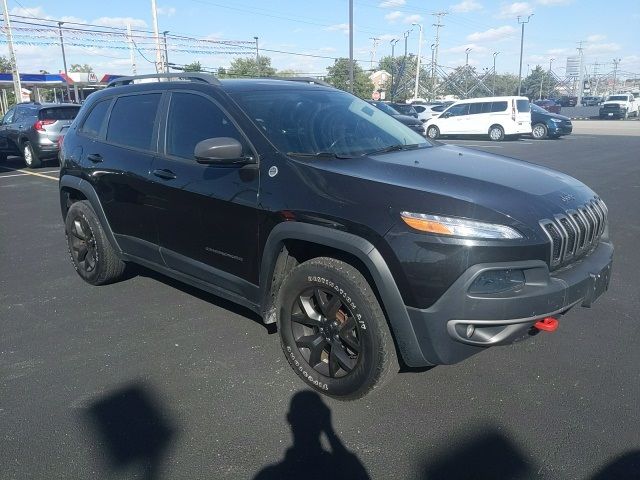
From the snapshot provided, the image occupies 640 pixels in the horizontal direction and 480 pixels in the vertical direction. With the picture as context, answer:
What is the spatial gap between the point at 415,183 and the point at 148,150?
2.25 meters

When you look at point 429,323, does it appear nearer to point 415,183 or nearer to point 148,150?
point 415,183

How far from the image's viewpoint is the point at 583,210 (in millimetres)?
3127

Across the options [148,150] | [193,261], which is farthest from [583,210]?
[148,150]

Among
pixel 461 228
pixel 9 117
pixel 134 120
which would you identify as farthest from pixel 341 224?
pixel 9 117

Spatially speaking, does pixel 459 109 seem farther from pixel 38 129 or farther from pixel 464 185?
pixel 464 185

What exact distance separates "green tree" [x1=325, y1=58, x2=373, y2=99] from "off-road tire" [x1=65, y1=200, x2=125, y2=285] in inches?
2413

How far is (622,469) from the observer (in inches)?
98.3

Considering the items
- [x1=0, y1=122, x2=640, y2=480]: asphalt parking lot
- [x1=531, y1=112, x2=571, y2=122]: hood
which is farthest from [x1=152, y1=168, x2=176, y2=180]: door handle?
[x1=531, y1=112, x2=571, y2=122]: hood

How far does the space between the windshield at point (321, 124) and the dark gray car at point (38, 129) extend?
38.3 feet

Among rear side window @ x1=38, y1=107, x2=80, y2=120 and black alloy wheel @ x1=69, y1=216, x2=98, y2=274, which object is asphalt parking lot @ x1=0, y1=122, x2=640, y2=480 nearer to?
black alloy wheel @ x1=69, y1=216, x2=98, y2=274

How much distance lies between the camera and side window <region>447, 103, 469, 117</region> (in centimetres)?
2338

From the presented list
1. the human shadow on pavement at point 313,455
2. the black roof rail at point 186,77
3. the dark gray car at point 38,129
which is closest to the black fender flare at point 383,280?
the human shadow on pavement at point 313,455

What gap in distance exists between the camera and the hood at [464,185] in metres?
2.68

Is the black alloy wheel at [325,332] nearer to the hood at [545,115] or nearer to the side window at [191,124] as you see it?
the side window at [191,124]
